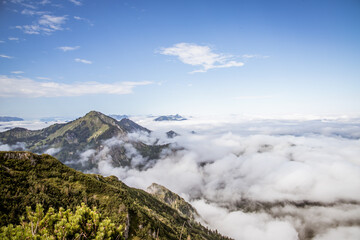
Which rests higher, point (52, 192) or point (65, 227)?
point (65, 227)

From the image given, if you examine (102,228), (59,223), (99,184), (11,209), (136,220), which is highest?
(59,223)

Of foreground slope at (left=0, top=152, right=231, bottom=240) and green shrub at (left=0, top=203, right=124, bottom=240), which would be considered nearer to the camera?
green shrub at (left=0, top=203, right=124, bottom=240)

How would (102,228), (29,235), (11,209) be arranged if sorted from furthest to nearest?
(11,209)
(102,228)
(29,235)

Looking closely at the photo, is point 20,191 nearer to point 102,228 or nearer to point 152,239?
point 152,239

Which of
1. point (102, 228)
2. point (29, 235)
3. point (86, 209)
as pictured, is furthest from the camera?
point (86, 209)

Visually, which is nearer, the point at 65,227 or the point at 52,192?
the point at 65,227

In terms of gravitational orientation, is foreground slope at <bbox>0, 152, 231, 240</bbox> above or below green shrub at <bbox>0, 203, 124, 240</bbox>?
below

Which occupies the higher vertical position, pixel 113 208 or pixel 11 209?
pixel 11 209

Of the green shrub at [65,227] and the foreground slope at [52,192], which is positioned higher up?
the green shrub at [65,227]

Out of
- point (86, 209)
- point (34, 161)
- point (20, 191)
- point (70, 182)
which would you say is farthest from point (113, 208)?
point (86, 209)

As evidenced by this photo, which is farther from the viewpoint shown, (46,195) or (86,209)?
(46,195)

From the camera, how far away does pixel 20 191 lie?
116 meters

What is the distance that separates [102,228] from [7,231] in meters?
8.56

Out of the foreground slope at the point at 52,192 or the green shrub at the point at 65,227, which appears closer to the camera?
the green shrub at the point at 65,227
